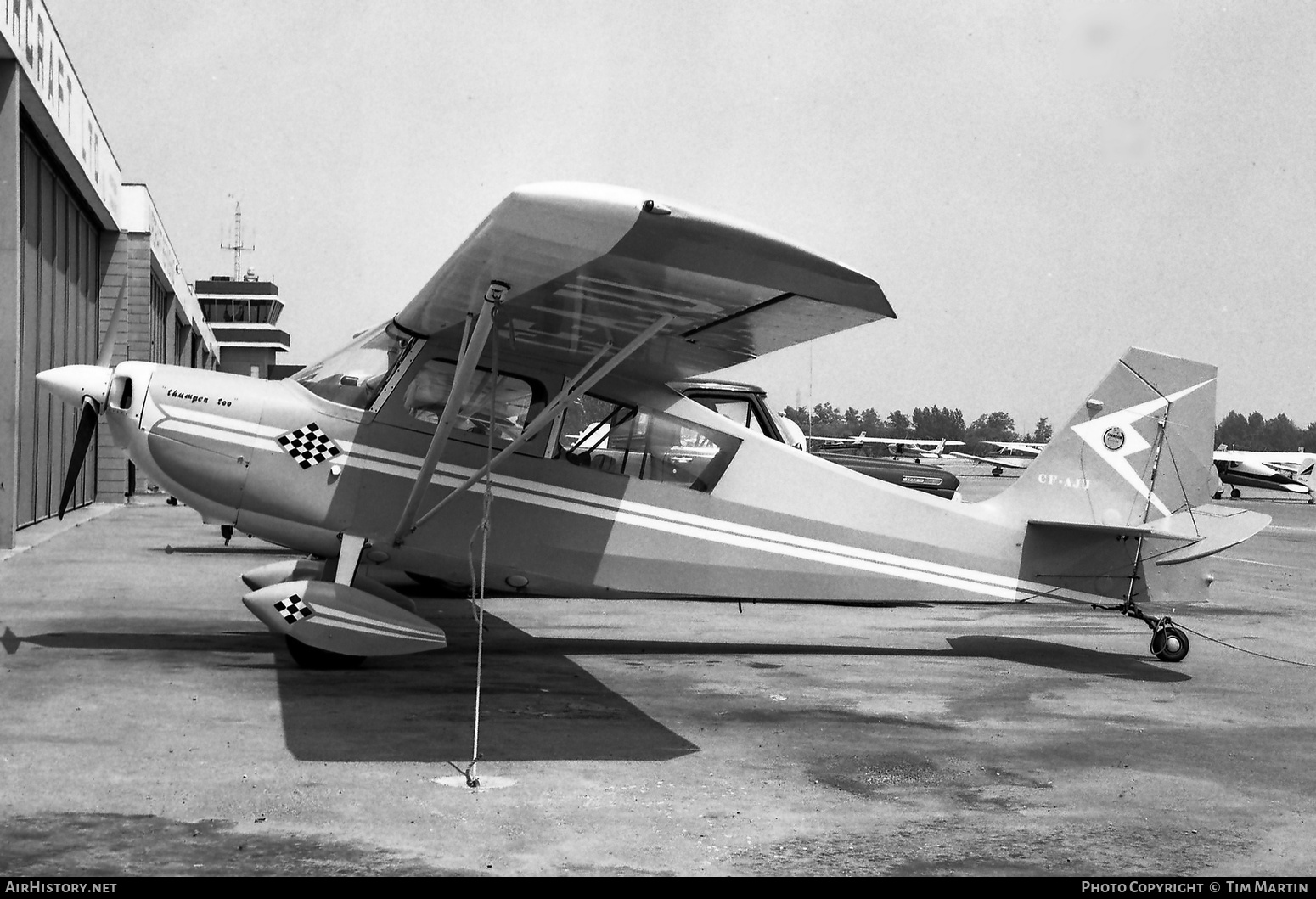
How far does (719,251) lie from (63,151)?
63.6 feet

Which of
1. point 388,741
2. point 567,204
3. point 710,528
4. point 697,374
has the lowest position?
point 388,741

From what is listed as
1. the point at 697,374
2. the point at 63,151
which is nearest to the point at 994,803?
the point at 697,374

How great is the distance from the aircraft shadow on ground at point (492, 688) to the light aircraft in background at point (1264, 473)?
54.2 m

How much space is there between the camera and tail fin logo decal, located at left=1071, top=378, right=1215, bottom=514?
966 centimetres

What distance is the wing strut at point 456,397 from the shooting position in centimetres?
654

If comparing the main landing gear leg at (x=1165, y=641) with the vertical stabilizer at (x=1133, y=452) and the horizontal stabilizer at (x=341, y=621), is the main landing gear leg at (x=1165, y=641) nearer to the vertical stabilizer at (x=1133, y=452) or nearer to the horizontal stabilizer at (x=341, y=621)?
the vertical stabilizer at (x=1133, y=452)

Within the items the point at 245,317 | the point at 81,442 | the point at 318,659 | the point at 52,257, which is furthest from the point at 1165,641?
the point at 245,317

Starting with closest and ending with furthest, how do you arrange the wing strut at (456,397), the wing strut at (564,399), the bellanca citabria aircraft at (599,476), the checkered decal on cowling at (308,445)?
the wing strut at (456,397) < the wing strut at (564,399) < the bellanca citabria aircraft at (599,476) < the checkered decal on cowling at (308,445)

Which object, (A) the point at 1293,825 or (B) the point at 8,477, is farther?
(B) the point at 8,477

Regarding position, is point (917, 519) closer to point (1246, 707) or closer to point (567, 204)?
point (1246, 707)

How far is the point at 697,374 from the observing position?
9.20 meters

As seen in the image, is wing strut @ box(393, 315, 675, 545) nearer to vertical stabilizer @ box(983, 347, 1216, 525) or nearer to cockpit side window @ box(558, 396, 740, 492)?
cockpit side window @ box(558, 396, 740, 492)

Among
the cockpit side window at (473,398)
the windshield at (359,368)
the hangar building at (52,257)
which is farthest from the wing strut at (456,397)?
the hangar building at (52,257)

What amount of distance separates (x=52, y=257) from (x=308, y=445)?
56.0ft
